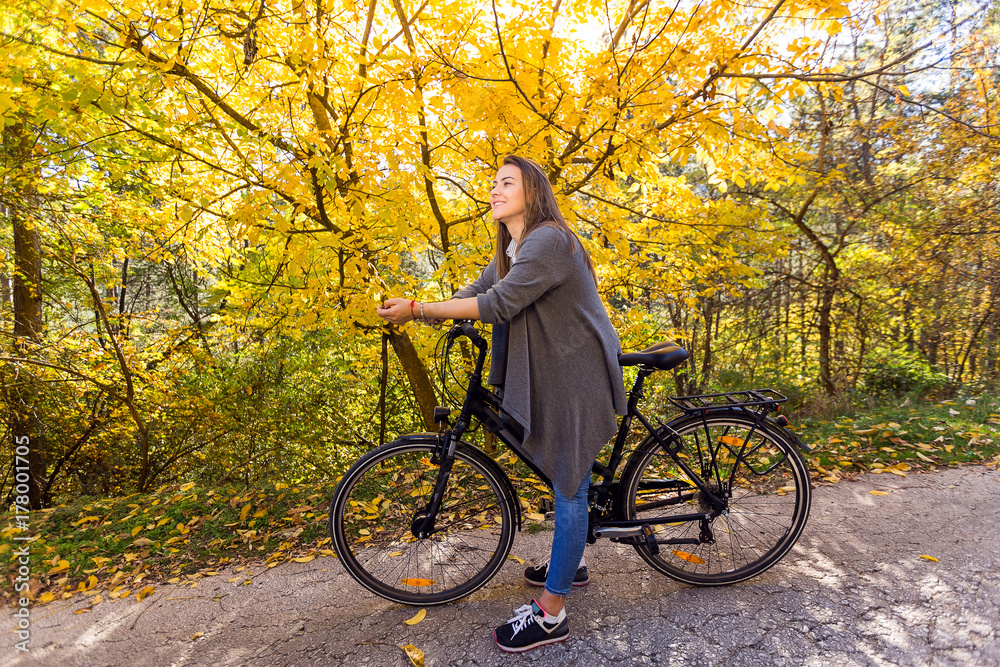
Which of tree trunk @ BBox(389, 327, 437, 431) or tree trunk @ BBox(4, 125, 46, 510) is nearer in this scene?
tree trunk @ BBox(389, 327, 437, 431)

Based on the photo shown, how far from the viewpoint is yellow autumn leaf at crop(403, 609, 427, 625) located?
2.15 metres

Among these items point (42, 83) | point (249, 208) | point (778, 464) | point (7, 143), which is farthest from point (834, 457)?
point (7, 143)

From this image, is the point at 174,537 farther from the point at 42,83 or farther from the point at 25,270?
the point at 25,270

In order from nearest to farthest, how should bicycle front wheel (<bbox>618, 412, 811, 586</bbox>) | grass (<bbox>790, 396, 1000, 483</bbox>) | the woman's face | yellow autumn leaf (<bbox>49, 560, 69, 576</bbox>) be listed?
the woman's face, bicycle front wheel (<bbox>618, 412, 811, 586</bbox>), yellow autumn leaf (<bbox>49, 560, 69, 576</bbox>), grass (<bbox>790, 396, 1000, 483</bbox>)

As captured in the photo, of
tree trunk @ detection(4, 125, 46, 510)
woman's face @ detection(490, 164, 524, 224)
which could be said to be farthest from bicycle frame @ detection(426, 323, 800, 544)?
tree trunk @ detection(4, 125, 46, 510)

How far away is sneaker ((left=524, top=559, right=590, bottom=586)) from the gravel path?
1.7 inches

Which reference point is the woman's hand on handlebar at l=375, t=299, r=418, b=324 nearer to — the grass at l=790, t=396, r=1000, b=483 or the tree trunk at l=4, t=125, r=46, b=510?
the grass at l=790, t=396, r=1000, b=483

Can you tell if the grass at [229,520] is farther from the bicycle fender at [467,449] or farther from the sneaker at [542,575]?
the bicycle fender at [467,449]

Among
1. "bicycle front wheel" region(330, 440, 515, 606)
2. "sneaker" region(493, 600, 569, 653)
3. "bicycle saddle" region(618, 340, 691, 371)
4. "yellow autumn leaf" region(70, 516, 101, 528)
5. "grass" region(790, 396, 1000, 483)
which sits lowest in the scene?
"yellow autumn leaf" region(70, 516, 101, 528)

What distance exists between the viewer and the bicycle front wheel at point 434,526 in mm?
→ 2205

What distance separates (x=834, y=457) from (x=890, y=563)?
164 cm

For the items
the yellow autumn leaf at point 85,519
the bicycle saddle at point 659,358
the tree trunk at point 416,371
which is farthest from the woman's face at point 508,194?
the yellow autumn leaf at point 85,519

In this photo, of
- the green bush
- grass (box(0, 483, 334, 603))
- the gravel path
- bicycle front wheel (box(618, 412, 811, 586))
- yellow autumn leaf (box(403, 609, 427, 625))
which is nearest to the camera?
the gravel path

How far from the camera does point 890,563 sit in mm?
2395
